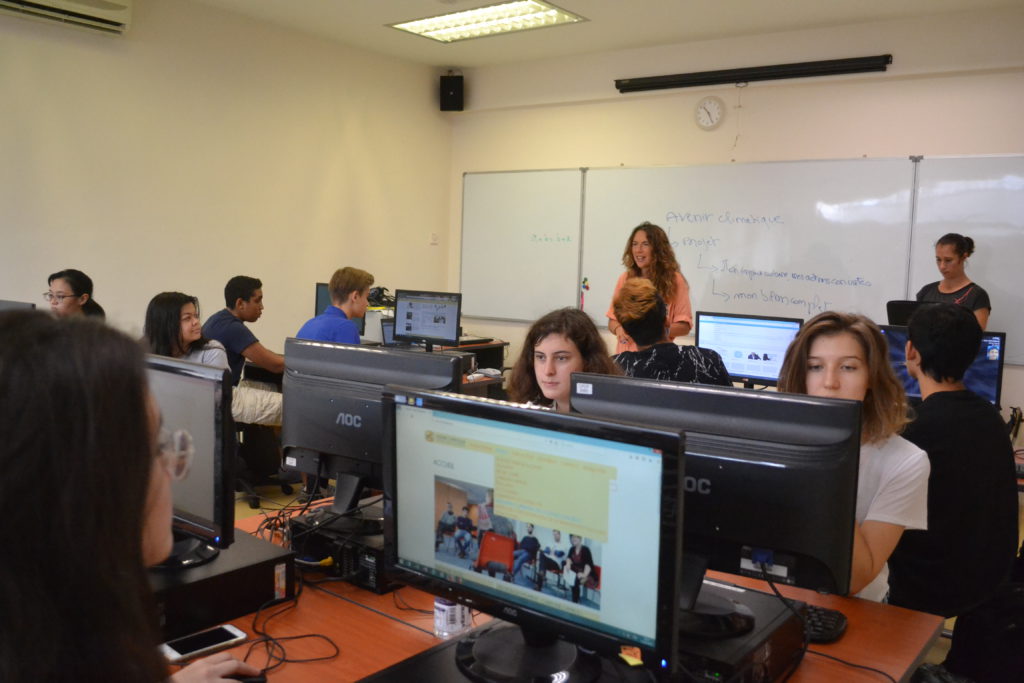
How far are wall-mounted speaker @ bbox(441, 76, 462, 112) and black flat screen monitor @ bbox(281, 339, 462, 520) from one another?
509 centimetres

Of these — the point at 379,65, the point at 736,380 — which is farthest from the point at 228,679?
the point at 379,65

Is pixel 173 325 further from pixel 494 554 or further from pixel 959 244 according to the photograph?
pixel 959 244

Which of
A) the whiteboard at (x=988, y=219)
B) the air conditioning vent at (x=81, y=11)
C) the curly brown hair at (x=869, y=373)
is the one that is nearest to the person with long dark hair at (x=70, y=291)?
the air conditioning vent at (x=81, y=11)

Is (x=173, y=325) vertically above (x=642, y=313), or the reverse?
(x=642, y=313)

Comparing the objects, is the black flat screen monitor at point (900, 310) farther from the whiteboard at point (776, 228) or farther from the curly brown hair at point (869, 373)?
the curly brown hair at point (869, 373)

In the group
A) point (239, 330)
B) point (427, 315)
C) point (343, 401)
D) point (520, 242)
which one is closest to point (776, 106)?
point (520, 242)

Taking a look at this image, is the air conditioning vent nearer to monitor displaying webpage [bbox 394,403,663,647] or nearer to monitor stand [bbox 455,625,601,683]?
monitor displaying webpage [bbox 394,403,663,647]

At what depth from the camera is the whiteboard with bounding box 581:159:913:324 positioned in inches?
197

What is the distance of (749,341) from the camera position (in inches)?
164

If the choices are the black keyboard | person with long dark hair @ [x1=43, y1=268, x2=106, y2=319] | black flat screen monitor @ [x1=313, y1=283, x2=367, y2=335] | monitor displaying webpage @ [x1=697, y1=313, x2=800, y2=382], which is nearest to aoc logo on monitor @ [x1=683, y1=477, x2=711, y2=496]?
the black keyboard

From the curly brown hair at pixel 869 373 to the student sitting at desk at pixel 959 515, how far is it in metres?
0.24

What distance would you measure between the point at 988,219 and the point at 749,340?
1.75 metres

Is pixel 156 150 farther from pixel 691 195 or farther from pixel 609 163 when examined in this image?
pixel 691 195

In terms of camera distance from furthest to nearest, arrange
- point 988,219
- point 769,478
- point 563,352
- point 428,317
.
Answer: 1. point 428,317
2. point 988,219
3. point 563,352
4. point 769,478
